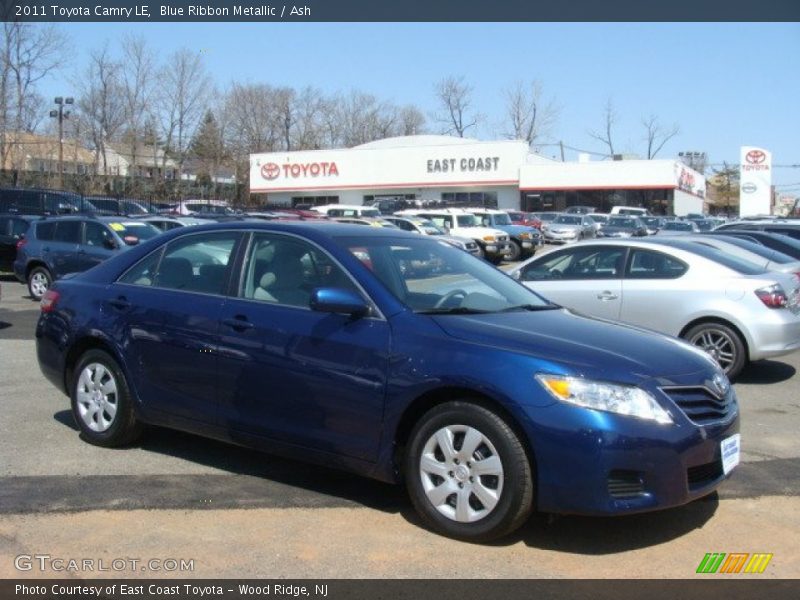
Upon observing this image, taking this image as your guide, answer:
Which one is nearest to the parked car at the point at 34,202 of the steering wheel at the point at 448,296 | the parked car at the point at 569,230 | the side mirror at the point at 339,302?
the parked car at the point at 569,230

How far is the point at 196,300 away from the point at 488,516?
2403mm

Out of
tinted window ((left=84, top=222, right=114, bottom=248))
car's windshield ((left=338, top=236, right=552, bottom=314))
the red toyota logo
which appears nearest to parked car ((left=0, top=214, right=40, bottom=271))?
tinted window ((left=84, top=222, right=114, bottom=248))

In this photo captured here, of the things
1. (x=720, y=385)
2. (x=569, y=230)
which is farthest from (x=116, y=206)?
(x=720, y=385)

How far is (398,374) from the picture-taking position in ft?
15.2

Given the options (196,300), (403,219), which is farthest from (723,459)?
(403,219)

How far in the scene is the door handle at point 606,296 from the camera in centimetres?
949

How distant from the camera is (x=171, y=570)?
4125 mm

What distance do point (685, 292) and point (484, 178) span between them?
4788 cm

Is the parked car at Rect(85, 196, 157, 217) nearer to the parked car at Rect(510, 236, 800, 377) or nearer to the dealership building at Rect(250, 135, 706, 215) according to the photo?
the dealership building at Rect(250, 135, 706, 215)

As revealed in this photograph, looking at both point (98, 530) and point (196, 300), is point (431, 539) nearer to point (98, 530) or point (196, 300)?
point (98, 530)

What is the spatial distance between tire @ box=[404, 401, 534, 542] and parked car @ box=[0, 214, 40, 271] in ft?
59.0

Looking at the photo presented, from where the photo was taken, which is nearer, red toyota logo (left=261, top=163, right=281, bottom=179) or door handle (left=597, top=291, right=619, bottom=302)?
door handle (left=597, top=291, right=619, bottom=302)

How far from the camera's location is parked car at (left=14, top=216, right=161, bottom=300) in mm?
15969

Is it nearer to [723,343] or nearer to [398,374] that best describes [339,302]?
[398,374]
